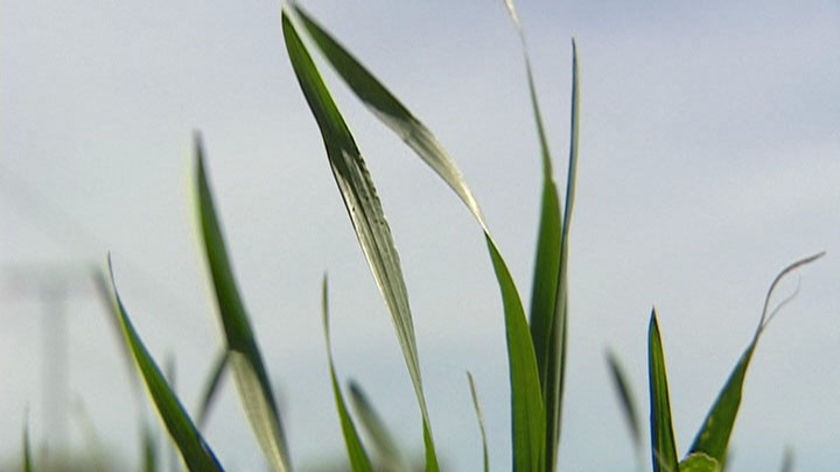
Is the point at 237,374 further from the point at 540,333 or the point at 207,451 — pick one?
the point at 540,333

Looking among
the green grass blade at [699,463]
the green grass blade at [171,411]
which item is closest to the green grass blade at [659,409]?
the green grass blade at [699,463]

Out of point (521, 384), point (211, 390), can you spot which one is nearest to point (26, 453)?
point (211, 390)

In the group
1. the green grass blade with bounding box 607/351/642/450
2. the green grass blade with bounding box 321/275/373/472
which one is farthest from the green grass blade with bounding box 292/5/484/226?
the green grass blade with bounding box 607/351/642/450

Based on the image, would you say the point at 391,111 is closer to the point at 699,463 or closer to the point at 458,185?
the point at 458,185

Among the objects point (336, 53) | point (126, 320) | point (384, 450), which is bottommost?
point (384, 450)

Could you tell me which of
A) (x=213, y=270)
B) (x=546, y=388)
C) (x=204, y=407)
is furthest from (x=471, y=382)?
(x=204, y=407)

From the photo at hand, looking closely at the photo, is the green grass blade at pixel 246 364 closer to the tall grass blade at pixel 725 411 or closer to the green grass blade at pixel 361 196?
the green grass blade at pixel 361 196
